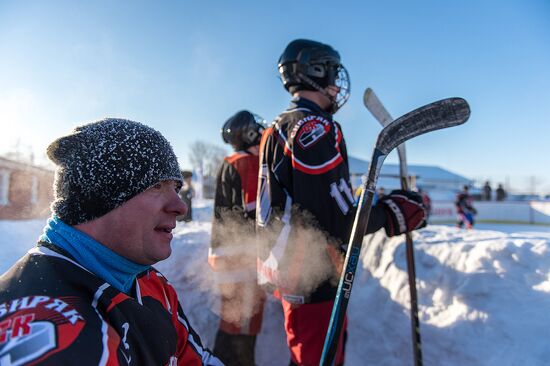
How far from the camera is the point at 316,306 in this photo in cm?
185

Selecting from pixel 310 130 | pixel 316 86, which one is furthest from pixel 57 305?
pixel 316 86

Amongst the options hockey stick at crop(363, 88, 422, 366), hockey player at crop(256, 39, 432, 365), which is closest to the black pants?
hockey player at crop(256, 39, 432, 365)

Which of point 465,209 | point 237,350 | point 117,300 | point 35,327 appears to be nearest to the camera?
point 35,327

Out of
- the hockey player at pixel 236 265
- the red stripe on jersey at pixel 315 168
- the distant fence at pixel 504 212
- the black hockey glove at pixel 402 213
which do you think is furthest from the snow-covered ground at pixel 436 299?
the distant fence at pixel 504 212

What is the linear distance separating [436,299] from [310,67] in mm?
2137

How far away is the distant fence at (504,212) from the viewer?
54.3 ft

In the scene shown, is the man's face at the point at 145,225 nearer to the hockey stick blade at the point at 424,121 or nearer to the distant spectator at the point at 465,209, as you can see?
the hockey stick blade at the point at 424,121

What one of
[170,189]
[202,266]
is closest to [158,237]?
[170,189]

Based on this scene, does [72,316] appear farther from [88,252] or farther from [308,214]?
[308,214]

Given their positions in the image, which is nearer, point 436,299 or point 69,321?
point 69,321

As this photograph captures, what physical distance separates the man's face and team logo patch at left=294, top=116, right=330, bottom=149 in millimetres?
865

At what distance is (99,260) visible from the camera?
949mm

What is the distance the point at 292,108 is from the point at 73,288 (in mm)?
1544

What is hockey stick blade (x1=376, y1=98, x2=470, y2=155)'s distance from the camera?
1.61m
